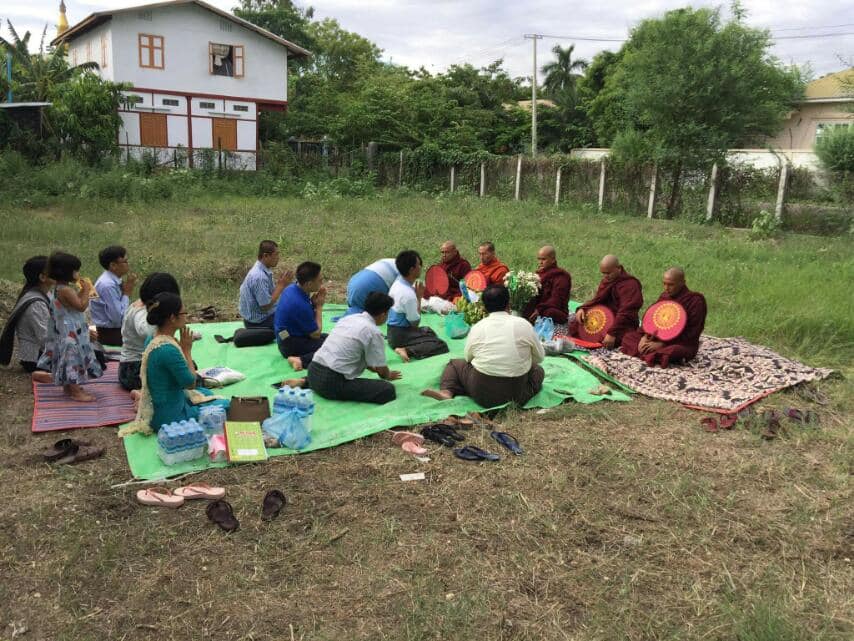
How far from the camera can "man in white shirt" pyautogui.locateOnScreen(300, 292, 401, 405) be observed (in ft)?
18.2

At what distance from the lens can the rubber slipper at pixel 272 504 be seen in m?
3.93

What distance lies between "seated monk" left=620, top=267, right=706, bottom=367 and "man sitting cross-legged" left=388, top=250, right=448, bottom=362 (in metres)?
2.14

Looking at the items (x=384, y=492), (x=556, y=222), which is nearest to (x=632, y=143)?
(x=556, y=222)

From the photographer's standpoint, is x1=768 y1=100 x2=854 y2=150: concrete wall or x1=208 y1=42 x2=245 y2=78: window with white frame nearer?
x1=208 y1=42 x2=245 y2=78: window with white frame

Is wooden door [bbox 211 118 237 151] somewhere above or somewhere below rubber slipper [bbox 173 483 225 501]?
above

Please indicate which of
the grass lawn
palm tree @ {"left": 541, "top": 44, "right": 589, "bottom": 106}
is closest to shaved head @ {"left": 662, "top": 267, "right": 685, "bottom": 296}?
the grass lawn

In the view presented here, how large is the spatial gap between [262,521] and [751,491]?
3.12 metres

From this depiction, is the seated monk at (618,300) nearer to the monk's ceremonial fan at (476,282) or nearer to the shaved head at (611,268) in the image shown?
the shaved head at (611,268)

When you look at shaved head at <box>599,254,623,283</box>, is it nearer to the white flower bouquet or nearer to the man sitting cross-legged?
the white flower bouquet

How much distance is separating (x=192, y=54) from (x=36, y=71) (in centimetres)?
586

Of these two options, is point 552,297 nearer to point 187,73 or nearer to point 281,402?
point 281,402

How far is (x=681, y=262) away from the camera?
1138 cm

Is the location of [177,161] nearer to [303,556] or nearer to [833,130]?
[833,130]

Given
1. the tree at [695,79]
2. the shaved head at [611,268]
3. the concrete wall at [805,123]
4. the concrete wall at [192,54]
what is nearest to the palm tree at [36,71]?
the concrete wall at [192,54]
